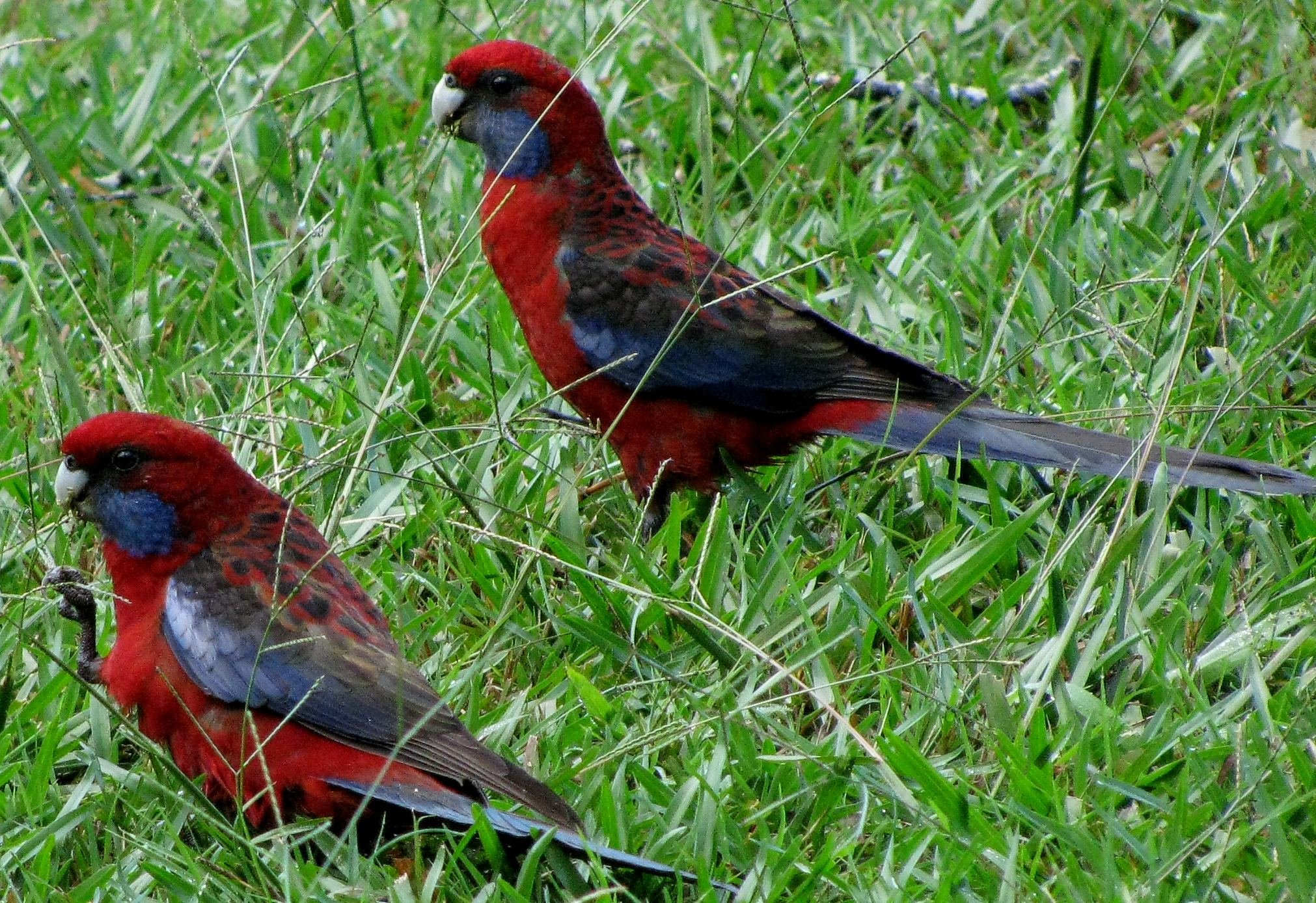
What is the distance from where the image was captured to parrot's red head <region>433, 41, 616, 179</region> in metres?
4.20

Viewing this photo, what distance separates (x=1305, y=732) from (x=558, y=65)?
99.1 inches

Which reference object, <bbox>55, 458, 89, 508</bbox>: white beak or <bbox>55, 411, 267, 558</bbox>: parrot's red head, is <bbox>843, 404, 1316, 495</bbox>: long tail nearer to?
<bbox>55, 411, 267, 558</bbox>: parrot's red head

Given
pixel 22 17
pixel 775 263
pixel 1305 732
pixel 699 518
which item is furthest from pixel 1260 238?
pixel 22 17

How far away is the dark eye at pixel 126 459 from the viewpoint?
327cm

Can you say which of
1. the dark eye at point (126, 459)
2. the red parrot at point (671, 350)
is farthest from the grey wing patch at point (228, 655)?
the red parrot at point (671, 350)

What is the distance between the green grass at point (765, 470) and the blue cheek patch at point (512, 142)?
28 centimetres

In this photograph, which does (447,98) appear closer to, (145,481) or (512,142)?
(512,142)

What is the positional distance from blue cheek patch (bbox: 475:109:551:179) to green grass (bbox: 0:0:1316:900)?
0.28 metres

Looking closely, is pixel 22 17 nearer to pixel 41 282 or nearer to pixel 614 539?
pixel 41 282

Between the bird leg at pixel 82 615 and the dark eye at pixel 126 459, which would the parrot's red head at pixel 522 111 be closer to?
the dark eye at pixel 126 459

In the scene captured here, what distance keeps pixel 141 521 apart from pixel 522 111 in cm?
160

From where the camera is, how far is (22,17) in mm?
6277

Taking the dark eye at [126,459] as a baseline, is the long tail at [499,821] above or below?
below

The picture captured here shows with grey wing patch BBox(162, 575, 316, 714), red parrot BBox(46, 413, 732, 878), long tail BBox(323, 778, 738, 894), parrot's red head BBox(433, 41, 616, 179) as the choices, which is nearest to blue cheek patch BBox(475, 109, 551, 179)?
parrot's red head BBox(433, 41, 616, 179)
